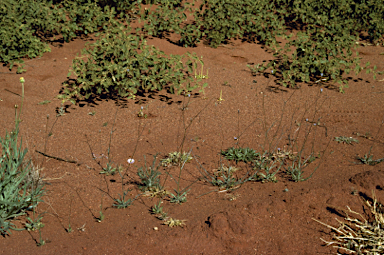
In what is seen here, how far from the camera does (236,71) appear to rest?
6.06 meters

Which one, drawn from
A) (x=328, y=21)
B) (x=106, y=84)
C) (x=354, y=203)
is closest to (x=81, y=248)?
(x=354, y=203)

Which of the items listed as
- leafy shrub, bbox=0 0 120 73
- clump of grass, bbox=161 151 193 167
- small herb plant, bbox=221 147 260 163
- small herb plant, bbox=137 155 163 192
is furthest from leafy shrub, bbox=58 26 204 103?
small herb plant, bbox=137 155 163 192

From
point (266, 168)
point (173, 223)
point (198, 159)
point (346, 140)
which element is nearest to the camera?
point (173, 223)

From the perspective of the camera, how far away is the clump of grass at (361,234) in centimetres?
285

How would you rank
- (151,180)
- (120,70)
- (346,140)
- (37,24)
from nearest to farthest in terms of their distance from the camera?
(151,180) < (346,140) < (120,70) < (37,24)

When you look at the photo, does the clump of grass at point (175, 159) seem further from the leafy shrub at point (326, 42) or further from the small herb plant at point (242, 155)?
the leafy shrub at point (326, 42)

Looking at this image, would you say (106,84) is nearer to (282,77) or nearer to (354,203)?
(282,77)

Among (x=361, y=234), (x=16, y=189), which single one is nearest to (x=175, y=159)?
(x=16, y=189)

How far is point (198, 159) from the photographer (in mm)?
4066

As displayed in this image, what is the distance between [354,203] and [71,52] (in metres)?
4.65

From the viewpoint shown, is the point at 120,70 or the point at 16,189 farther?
the point at 120,70

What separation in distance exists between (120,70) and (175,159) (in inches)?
60.6

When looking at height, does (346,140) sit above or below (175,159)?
above

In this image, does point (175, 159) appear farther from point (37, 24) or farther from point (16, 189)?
point (37, 24)
